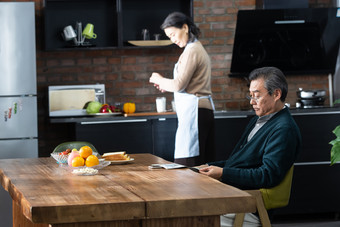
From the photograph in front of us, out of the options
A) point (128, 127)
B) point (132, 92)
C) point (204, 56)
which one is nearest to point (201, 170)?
point (204, 56)

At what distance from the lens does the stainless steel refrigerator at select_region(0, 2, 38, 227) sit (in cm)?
492

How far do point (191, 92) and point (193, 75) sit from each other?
0.12m

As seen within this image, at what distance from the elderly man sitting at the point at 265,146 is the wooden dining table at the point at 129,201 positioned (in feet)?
1.29

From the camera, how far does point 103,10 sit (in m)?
5.50

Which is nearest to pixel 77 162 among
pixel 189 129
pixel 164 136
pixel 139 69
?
pixel 189 129

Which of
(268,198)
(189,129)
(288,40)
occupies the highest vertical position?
(288,40)

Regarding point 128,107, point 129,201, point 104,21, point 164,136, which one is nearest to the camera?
point 129,201

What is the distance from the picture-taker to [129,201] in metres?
1.85

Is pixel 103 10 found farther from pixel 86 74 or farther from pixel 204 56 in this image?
pixel 204 56

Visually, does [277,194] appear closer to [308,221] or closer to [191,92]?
[191,92]

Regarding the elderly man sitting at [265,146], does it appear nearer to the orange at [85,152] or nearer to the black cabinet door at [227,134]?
the orange at [85,152]

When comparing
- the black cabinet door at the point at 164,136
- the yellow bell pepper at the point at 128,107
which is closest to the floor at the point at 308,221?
the black cabinet door at the point at 164,136

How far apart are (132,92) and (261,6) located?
1412 millimetres

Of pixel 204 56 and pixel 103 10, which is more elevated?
pixel 103 10
